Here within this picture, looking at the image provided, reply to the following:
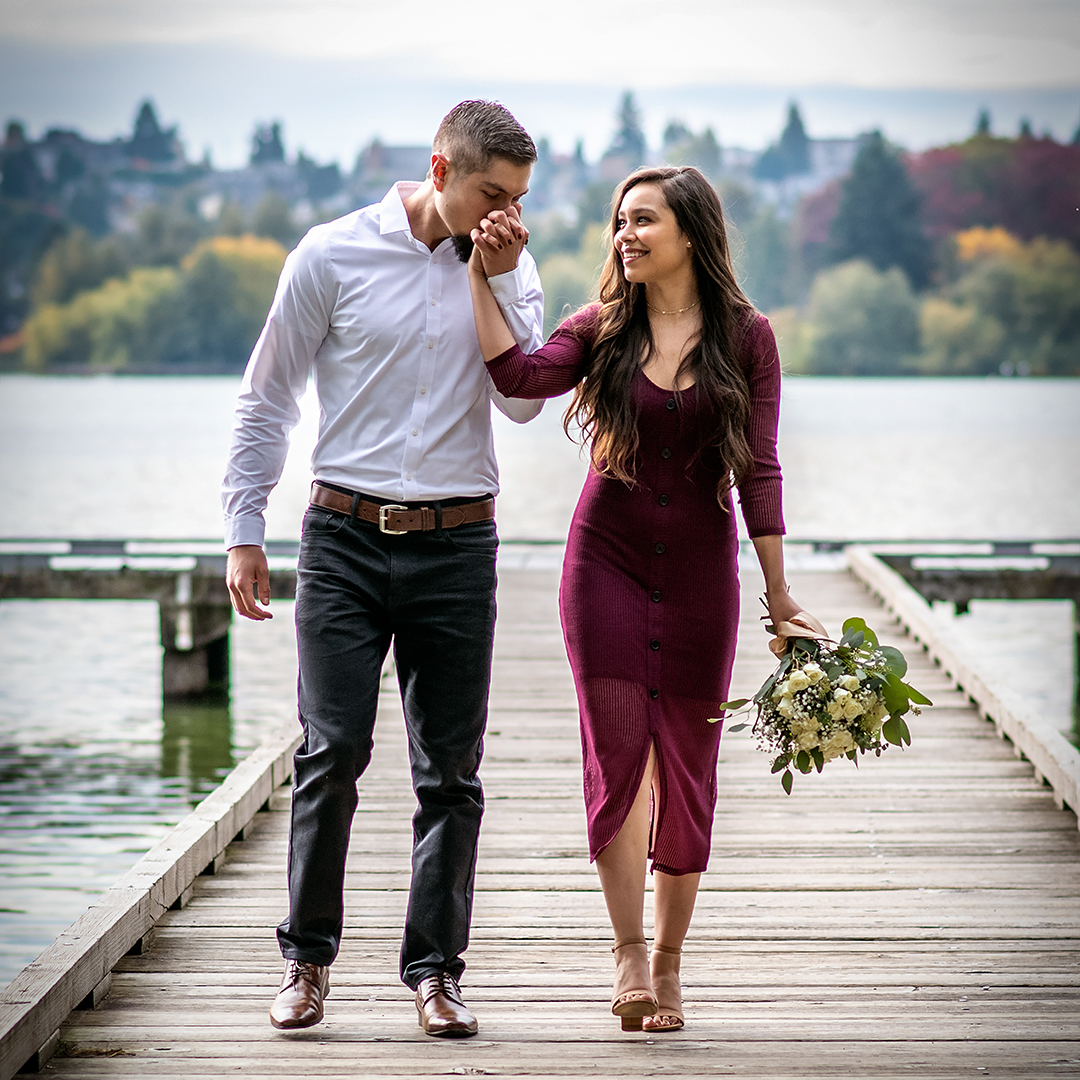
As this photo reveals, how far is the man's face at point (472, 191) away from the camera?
295 centimetres

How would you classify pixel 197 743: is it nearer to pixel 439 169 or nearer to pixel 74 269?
pixel 439 169

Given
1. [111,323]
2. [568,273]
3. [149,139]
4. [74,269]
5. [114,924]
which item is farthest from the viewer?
[149,139]

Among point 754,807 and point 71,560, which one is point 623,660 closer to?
point 754,807

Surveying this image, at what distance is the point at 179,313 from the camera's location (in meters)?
64.2

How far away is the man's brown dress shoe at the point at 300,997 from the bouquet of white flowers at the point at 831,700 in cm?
98

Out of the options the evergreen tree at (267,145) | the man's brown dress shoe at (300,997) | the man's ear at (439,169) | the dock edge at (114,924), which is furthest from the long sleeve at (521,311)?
the evergreen tree at (267,145)

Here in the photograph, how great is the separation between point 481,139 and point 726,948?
1.96 meters

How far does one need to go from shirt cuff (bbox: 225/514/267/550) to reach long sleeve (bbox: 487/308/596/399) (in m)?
0.57

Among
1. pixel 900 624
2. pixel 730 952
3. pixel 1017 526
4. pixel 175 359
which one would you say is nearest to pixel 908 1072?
pixel 730 952

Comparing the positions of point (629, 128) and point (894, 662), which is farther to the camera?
point (629, 128)

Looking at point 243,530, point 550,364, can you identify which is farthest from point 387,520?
point 550,364

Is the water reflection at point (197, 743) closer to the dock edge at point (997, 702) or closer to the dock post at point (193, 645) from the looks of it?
the dock post at point (193, 645)

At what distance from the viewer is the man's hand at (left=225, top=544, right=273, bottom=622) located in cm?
309

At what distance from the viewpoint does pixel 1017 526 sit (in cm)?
2714
